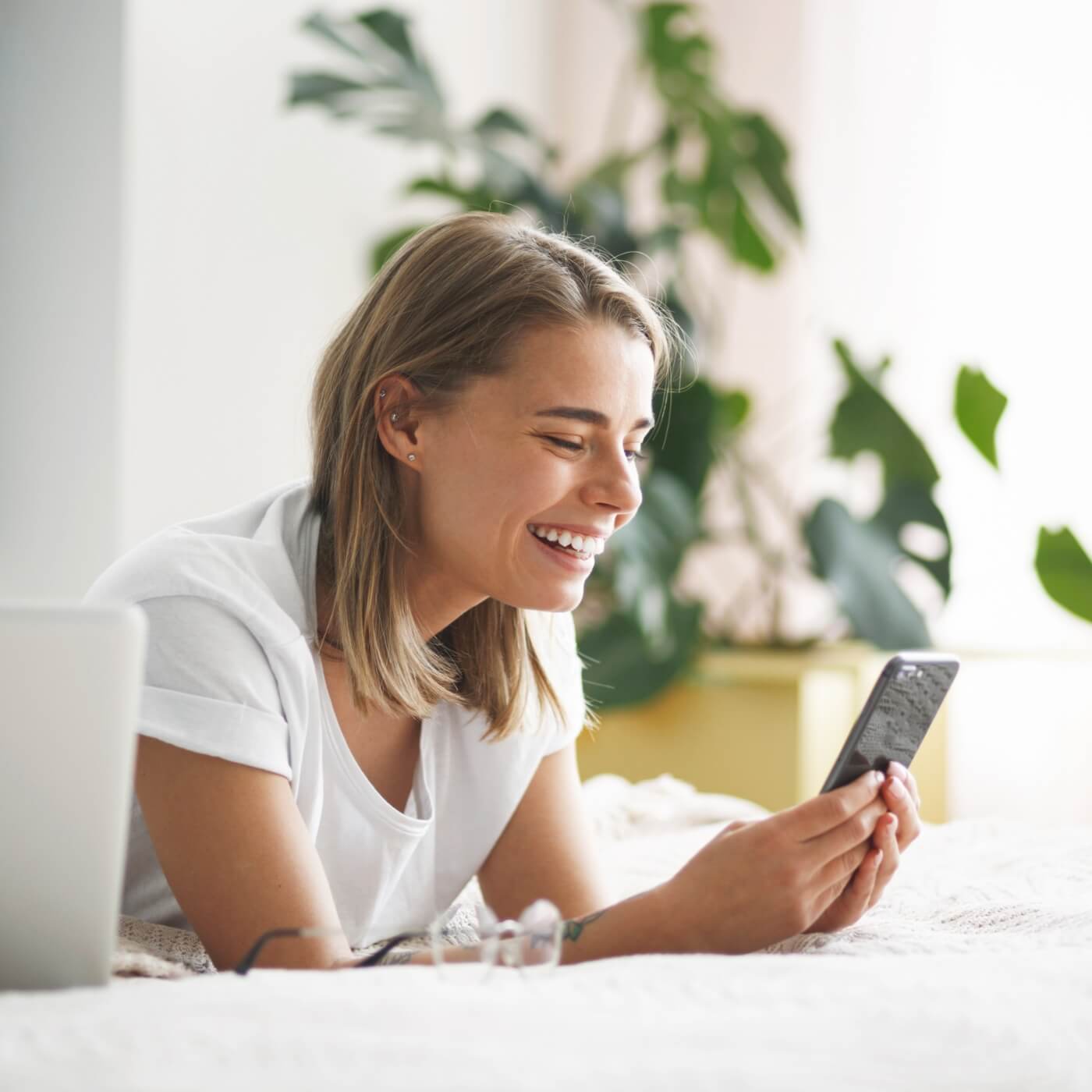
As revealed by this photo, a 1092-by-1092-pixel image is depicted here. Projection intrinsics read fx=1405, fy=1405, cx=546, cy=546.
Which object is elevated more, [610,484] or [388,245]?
[388,245]

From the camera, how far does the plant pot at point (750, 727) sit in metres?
2.83

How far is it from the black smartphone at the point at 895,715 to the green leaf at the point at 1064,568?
1.26 meters

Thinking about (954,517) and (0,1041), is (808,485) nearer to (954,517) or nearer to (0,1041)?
(954,517)

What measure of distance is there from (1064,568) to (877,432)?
585 mm

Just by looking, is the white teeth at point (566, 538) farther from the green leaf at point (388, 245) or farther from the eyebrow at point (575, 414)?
the green leaf at point (388, 245)

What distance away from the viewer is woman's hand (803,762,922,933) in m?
1.00

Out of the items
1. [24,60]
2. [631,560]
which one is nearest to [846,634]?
[631,560]

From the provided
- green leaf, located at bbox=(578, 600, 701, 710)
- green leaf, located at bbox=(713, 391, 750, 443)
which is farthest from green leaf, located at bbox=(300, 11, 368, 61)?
green leaf, located at bbox=(578, 600, 701, 710)

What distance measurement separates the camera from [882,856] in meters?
1.01

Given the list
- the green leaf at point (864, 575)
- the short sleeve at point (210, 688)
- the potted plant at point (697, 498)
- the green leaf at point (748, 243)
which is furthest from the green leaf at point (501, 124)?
the short sleeve at point (210, 688)

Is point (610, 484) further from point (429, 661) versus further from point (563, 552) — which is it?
point (429, 661)

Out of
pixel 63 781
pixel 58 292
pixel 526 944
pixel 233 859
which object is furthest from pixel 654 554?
pixel 63 781

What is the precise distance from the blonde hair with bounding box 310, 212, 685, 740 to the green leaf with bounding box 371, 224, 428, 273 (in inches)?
72.0

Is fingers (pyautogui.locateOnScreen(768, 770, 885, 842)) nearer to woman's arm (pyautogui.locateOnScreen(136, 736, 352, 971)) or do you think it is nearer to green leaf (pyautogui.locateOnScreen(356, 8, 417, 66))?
woman's arm (pyautogui.locateOnScreen(136, 736, 352, 971))
